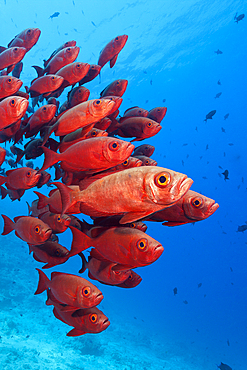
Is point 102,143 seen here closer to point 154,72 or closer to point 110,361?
point 110,361

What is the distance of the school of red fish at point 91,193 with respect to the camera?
1.65m

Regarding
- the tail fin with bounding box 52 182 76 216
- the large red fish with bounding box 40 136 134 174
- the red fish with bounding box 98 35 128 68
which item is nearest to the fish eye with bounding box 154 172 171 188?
the large red fish with bounding box 40 136 134 174

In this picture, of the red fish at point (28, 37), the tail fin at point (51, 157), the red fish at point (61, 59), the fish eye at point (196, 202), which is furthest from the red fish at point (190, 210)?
the red fish at point (28, 37)

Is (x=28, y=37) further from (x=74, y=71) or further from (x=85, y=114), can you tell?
(x=85, y=114)

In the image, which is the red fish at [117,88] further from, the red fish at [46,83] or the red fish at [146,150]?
the red fish at [146,150]

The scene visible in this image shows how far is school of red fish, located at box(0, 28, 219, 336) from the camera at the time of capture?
165cm

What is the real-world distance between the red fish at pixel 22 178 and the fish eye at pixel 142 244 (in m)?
1.87

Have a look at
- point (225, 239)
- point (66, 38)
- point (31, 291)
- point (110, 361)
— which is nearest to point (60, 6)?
point (66, 38)

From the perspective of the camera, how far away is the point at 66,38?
41031mm

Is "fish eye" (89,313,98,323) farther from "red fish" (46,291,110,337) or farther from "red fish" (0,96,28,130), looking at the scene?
"red fish" (0,96,28,130)

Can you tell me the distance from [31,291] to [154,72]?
42.8 metres

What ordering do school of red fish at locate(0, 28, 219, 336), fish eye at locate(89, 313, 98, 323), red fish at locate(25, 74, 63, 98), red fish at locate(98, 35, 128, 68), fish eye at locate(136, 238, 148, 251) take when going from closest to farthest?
school of red fish at locate(0, 28, 219, 336), fish eye at locate(136, 238, 148, 251), fish eye at locate(89, 313, 98, 323), red fish at locate(25, 74, 63, 98), red fish at locate(98, 35, 128, 68)

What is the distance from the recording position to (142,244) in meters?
1.85

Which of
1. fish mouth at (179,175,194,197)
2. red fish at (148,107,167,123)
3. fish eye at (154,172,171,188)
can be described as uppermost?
fish eye at (154,172,171,188)
